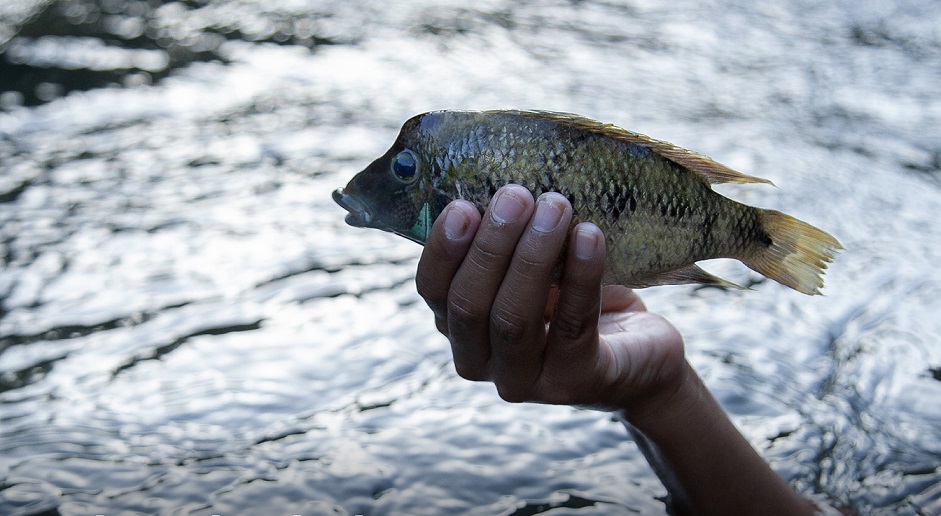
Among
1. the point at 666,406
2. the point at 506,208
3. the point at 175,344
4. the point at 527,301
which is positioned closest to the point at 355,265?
the point at 175,344

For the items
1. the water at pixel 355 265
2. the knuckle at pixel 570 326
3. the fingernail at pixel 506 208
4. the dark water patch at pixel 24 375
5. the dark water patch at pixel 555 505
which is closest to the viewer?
the fingernail at pixel 506 208

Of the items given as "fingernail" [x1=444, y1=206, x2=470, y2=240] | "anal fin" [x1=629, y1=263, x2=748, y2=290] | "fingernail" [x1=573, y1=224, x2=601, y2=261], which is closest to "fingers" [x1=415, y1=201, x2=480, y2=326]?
"fingernail" [x1=444, y1=206, x2=470, y2=240]

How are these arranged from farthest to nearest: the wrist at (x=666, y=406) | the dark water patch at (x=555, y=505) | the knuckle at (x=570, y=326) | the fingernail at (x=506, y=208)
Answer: the dark water patch at (x=555, y=505), the wrist at (x=666, y=406), the knuckle at (x=570, y=326), the fingernail at (x=506, y=208)

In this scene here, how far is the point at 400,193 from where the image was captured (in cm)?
238

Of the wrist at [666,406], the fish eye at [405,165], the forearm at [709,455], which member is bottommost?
the forearm at [709,455]

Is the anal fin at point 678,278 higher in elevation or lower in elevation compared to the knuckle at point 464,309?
higher

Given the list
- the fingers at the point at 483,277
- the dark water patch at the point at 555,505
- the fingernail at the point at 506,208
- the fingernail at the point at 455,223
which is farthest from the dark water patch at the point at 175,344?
the fingernail at the point at 506,208

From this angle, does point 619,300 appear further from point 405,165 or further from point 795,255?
point 405,165

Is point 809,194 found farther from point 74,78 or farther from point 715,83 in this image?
point 74,78

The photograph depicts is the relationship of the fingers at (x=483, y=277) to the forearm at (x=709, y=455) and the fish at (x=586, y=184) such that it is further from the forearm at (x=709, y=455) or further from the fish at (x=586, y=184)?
the forearm at (x=709, y=455)

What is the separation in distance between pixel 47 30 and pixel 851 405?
6262mm

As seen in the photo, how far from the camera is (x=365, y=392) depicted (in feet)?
13.4

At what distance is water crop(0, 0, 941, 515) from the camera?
11.9 ft

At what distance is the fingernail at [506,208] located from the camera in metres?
2.27
